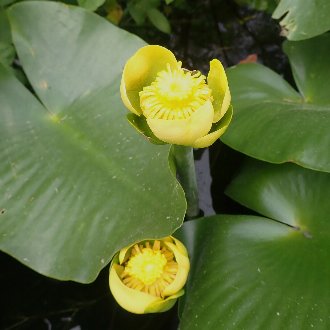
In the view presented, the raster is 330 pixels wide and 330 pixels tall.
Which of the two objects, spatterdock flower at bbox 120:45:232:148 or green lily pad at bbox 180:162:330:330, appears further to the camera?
green lily pad at bbox 180:162:330:330

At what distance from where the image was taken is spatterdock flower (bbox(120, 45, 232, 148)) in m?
0.62

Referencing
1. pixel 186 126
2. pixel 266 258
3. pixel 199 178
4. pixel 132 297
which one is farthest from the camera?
pixel 199 178

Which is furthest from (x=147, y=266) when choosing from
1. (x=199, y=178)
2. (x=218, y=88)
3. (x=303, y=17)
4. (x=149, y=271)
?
(x=303, y=17)

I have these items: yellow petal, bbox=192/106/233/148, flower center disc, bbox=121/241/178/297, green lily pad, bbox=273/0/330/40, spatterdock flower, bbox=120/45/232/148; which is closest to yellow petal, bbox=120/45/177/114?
spatterdock flower, bbox=120/45/232/148

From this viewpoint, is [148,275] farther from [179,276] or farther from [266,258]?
[266,258]

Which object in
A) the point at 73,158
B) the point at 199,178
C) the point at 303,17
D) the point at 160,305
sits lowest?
the point at 199,178

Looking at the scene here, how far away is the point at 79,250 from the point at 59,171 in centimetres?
15

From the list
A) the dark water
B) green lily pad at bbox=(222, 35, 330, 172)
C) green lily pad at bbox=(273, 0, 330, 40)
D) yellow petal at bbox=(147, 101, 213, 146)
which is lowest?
the dark water

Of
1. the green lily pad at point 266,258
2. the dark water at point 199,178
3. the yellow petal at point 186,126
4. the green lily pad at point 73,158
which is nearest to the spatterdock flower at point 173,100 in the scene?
the yellow petal at point 186,126

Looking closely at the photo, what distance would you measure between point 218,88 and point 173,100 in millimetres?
79

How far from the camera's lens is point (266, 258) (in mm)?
846

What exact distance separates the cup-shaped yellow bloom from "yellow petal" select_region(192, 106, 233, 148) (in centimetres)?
20

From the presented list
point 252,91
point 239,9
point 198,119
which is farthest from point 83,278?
point 239,9

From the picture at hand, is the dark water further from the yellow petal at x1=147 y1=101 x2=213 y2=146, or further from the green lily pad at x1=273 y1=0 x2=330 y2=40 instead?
the yellow petal at x1=147 y1=101 x2=213 y2=146
